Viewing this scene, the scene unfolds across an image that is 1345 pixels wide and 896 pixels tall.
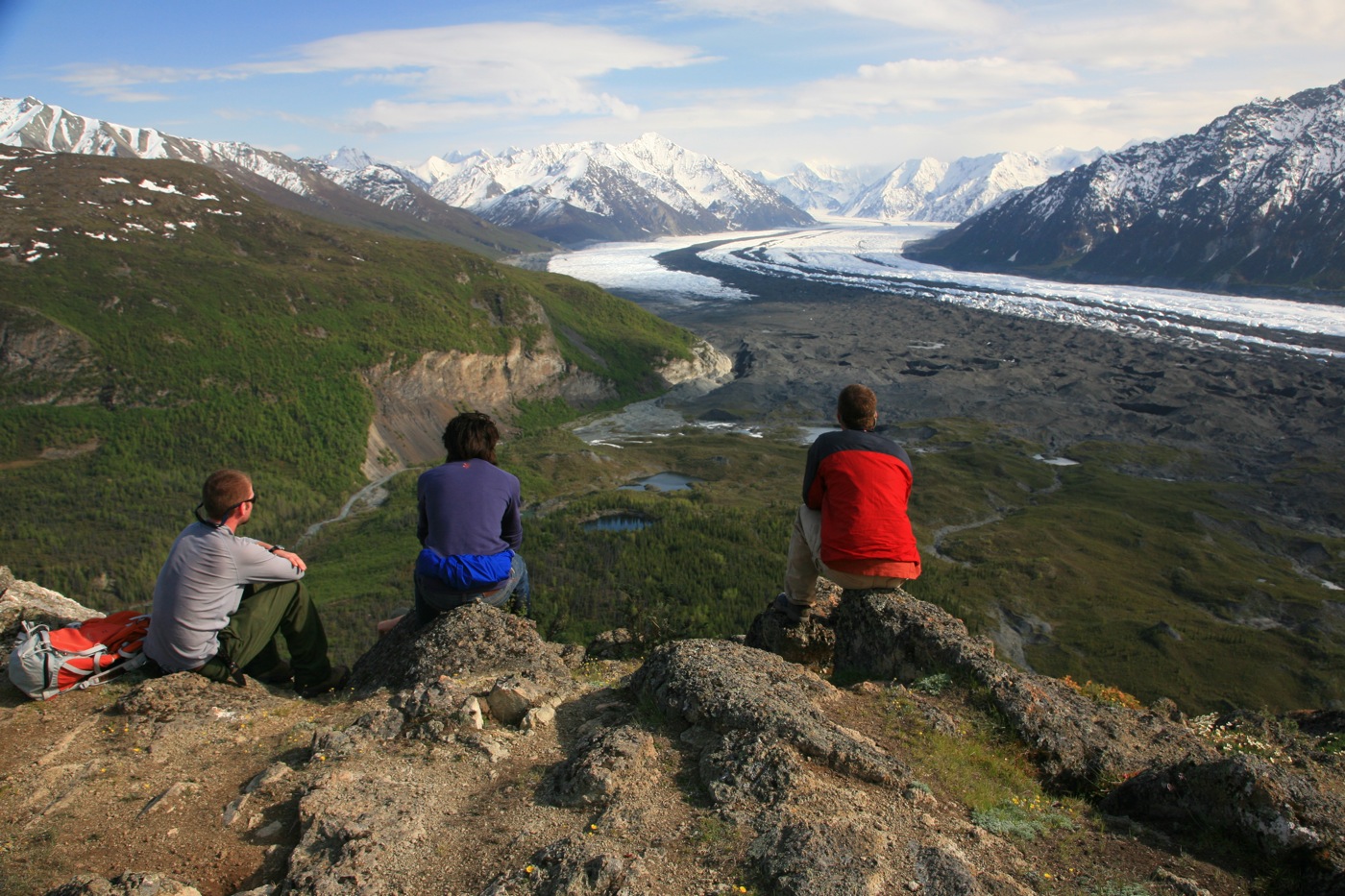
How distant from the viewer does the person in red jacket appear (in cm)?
793

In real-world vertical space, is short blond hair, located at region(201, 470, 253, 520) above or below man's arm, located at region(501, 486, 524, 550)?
above

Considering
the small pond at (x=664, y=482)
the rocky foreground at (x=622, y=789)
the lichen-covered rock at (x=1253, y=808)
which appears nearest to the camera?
the rocky foreground at (x=622, y=789)

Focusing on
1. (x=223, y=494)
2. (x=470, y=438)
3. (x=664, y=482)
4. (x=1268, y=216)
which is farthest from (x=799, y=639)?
(x=1268, y=216)

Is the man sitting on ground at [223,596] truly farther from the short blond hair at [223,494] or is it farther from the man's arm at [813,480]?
the man's arm at [813,480]

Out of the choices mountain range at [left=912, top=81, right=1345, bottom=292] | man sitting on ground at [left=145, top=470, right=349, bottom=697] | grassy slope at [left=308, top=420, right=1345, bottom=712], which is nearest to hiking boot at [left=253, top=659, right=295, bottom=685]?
man sitting on ground at [left=145, top=470, right=349, bottom=697]

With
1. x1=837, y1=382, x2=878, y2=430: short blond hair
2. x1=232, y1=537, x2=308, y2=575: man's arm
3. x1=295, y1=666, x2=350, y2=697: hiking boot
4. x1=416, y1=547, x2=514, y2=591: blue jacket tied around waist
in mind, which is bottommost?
x1=295, y1=666, x2=350, y2=697: hiking boot

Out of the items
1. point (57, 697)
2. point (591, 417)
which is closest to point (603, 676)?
point (57, 697)

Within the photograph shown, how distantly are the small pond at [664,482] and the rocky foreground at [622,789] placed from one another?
176ft

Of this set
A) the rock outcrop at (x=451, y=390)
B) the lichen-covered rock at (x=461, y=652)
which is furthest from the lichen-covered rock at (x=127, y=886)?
the rock outcrop at (x=451, y=390)

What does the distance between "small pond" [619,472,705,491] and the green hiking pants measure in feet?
173

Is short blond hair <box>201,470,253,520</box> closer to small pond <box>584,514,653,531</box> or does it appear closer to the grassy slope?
the grassy slope

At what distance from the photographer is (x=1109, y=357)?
372 feet

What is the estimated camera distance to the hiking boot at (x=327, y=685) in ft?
25.8

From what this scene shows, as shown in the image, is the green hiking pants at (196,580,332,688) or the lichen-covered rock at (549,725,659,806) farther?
the green hiking pants at (196,580,332,688)
